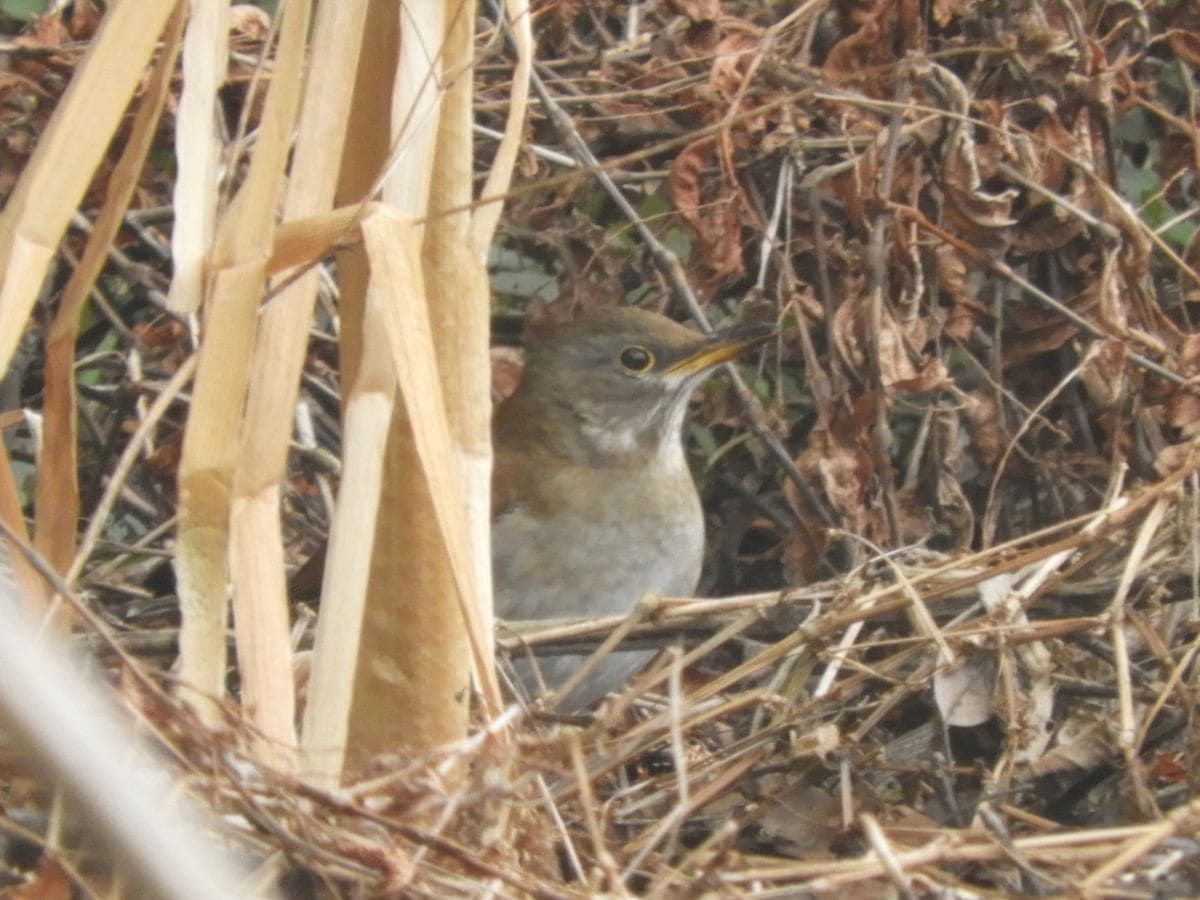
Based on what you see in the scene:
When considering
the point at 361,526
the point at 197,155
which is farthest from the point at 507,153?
the point at 361,526

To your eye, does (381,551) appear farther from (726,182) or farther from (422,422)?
(726,182)

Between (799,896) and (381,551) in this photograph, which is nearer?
(799,896)

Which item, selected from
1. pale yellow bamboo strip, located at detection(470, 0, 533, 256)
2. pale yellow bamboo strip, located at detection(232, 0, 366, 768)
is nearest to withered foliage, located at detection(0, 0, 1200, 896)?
pale yellow bamboo strip, located at detection(470, 0, 533, 256)

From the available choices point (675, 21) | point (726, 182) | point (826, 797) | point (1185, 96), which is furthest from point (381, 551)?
point (1185, 96)

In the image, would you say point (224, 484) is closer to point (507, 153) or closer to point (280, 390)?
point (280, 390)

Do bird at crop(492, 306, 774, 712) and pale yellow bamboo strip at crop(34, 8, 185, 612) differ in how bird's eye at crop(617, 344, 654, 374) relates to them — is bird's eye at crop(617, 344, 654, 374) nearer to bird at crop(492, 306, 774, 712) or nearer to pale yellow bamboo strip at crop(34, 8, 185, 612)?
bird at crop(492, 306, 774, 712)

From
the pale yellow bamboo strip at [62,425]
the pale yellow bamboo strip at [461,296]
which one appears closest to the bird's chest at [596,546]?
the pale yellow bamboo strip at [461,296]

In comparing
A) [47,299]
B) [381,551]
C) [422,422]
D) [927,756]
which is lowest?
Answer: [927,756]
